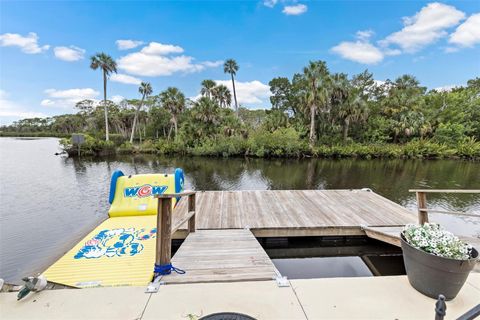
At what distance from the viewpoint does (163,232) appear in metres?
2.46

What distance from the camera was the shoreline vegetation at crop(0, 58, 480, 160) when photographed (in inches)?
848

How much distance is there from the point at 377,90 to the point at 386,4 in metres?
21.0

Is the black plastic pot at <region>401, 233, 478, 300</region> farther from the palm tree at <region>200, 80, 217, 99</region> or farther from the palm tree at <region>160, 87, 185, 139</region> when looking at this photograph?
the palm tree at <region>200, 80, 217, 99</region>

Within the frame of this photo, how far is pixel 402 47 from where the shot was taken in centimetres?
2395

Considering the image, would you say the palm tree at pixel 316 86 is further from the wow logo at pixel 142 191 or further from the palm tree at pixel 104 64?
the palm tree at pixel 104 64

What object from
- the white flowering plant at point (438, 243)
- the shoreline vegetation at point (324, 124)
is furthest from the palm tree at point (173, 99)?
the white flowering plant at point (438, 243)

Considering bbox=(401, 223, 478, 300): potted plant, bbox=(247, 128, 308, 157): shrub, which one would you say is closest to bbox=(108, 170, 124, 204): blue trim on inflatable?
bbox=(401, 223, 478, 300): potted plant

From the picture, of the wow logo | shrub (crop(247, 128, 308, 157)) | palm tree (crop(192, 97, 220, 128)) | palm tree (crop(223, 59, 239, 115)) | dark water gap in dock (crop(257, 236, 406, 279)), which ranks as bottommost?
dark water gap in dock (crop(257, 236, 406, 279))

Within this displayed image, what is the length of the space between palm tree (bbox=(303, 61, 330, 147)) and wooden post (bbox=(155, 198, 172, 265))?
70.2ft

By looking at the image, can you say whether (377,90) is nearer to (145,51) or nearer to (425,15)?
(425,15)

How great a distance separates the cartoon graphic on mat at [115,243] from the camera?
11.6 feet

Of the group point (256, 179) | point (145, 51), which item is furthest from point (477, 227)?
point (145, 51)

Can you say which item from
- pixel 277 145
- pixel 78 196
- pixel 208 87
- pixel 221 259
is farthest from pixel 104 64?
pixel 221 259

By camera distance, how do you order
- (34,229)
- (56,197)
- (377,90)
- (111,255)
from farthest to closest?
1. (377,90)
2. (56,197)
3. (34,229)
4. (111,255)
